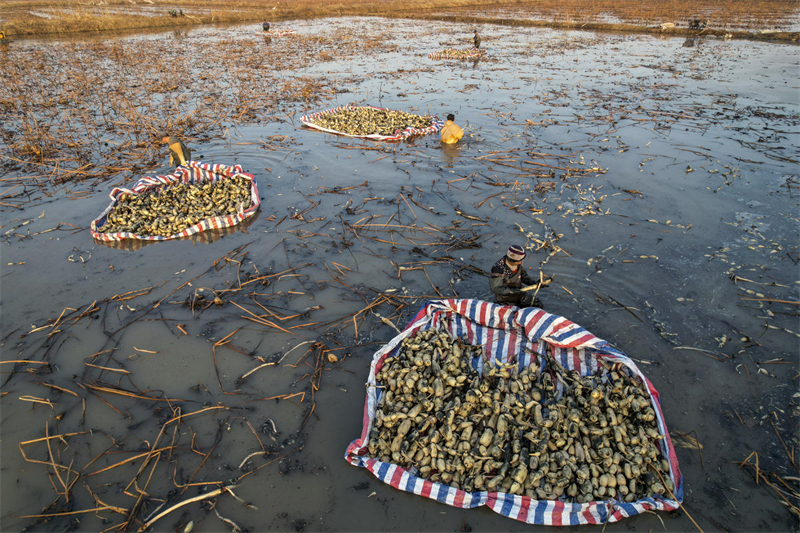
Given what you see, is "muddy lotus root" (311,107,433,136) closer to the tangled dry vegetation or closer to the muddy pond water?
the muddy pond water

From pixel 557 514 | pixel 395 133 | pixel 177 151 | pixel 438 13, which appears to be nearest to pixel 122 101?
pixel 177 151

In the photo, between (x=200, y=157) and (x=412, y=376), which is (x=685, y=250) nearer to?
(x=412, y=376)

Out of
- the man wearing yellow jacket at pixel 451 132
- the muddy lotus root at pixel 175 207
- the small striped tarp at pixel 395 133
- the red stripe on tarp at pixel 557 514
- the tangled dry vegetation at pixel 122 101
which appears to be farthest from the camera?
the small striped tarp at pixel 395 133

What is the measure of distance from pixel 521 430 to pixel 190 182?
9.03 m

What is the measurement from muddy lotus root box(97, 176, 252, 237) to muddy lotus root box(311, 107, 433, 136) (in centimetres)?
483

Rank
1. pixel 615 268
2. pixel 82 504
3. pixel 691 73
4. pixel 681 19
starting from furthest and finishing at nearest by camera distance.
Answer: pixel 681 19 < pixel 691 73 < pixel 615 268 < pixel 82 504

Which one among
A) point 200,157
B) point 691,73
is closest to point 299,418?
point 200,157

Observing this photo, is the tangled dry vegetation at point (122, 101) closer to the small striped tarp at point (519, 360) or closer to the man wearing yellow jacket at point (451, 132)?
the man wearing yellow jacket at point (451, 132)

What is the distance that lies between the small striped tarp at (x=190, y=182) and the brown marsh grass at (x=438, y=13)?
38642mm

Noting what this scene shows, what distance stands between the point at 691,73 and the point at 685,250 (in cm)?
1840

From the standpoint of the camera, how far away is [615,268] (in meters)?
6.59

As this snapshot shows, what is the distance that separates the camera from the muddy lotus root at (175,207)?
762 centimetres

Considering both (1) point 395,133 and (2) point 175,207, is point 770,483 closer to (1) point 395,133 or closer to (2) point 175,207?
(2) point 175,207

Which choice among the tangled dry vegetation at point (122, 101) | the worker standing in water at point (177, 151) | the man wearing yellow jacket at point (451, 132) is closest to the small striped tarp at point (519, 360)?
the man wearing yellow jacket at point (451, 132)
